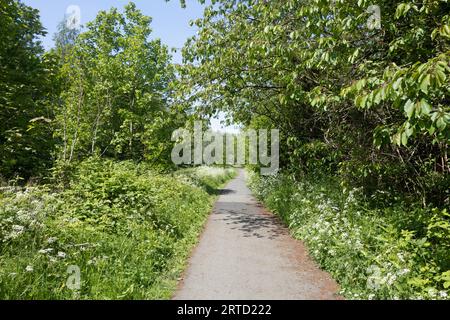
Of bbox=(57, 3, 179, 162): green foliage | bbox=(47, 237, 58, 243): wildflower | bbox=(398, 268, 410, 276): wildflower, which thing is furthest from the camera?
bbox=(57, 3, 179, 162): green foliage

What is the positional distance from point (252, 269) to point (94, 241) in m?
3.08

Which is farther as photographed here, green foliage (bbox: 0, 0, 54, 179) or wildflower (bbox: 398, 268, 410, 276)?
green foliage (bbox: 0, 0, 54, 179)

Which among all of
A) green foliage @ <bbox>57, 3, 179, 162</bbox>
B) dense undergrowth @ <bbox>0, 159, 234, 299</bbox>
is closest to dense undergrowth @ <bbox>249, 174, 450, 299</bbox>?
dense undergrowth @ <bbox>0, 159, 234, 299</bbox>

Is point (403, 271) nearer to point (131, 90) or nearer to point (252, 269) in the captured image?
point (252, 269)

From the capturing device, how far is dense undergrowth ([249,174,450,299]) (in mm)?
4812

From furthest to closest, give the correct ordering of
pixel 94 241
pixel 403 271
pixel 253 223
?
pixel 253 223 < pixel 94 241 < pixel 403 271

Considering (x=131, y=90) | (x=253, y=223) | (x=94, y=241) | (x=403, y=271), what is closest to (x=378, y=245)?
(x=403, y=271)

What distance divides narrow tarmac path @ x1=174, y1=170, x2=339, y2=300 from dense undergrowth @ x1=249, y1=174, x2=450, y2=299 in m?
0.38

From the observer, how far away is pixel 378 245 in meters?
5.90

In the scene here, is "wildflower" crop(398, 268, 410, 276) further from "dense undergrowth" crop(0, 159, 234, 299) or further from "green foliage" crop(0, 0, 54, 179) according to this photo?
"green foliage" crop(0, 0, 54, 179)

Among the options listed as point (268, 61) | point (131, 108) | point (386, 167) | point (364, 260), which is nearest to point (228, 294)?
point (364, 260)

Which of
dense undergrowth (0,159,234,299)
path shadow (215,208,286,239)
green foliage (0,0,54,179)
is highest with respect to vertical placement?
green foliage (0,0,54,179)

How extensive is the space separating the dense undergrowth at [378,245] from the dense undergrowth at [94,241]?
2973 mm
